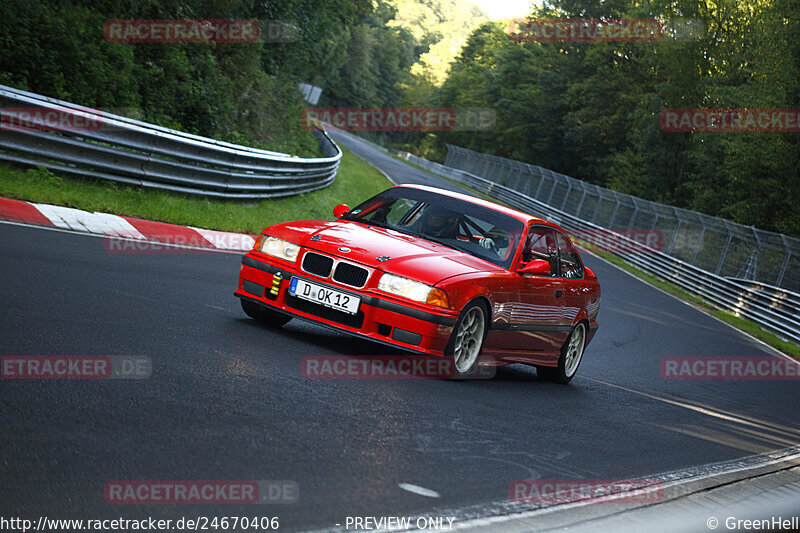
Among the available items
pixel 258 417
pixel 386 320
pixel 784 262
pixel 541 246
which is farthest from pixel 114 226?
pixel 784 262

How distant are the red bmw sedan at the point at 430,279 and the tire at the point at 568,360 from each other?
0.07 ft

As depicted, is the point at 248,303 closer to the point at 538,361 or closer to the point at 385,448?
the point at 538,361

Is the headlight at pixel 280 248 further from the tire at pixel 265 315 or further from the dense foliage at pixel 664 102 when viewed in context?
the dense foliage at pixel 664 102

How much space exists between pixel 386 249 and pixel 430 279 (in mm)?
554

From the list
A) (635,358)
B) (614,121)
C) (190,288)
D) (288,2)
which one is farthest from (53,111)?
(614,121)

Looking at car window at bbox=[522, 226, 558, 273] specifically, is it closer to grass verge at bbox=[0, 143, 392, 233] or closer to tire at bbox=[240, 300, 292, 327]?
tire at bbox=[240, 300, 292, 327]

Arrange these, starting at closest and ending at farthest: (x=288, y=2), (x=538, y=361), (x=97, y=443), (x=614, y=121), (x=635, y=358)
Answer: (x=97, y=443) → (x=538, y=361) → (x=635, y=358) → (x=288, y=2) → (x=614, y=121)

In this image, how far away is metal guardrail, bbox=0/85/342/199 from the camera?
1228 centimetres

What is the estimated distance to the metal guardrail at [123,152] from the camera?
40.3ft

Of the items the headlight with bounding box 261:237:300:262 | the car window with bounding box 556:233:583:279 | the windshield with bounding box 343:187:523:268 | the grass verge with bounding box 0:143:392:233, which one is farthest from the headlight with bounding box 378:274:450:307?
the grass verge with bounding box 0:143:392:233

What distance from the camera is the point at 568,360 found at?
9.52m

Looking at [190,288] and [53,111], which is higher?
[53,111]

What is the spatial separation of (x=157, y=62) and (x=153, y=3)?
124 centimetres

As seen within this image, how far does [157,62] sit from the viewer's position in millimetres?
20891
